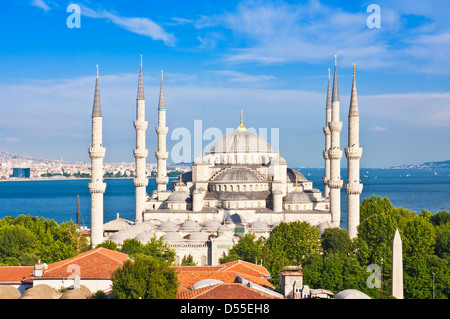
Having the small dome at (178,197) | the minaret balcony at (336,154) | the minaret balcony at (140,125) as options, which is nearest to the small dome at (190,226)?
the small dome at (178,197)

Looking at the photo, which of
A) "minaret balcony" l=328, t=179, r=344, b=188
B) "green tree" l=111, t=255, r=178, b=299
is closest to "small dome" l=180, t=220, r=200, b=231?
"minaret balcony" l=328, t=179, r=344, b=188

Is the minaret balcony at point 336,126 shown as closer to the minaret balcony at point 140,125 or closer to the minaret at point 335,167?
the minaret at point 335,167

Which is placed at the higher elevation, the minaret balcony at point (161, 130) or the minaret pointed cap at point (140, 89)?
the minaret pointed cap at point (140, 89)

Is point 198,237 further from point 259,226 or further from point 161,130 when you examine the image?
point 161,130

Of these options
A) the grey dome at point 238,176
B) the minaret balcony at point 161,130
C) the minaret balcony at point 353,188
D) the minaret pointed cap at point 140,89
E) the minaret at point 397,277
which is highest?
the minaret pointed cap at point 140,89

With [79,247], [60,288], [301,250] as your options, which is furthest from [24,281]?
[301,250]

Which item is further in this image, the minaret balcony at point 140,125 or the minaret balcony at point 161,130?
the minaret balcony at point 161,130
